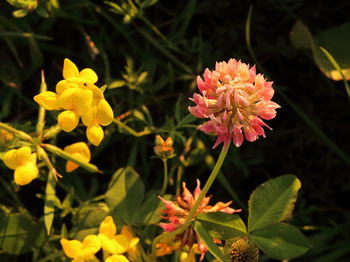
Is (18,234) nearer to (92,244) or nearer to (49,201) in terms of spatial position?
(49,201)

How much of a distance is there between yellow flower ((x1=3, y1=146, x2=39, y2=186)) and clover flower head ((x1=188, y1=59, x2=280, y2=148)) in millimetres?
659

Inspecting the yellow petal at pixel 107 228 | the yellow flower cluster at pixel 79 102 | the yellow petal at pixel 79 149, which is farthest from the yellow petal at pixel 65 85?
the yellow petal at pixel 107 228

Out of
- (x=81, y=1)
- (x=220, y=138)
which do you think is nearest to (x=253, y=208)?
(x=220, y=138)

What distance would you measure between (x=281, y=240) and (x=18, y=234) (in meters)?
1.13

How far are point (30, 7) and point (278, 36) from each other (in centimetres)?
134

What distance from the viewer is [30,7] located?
2305 mm

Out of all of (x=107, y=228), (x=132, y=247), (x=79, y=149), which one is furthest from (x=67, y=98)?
(x=132, y=247)

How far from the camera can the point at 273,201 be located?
2033 millimetres

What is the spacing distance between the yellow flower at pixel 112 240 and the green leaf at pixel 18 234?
0.51 meters

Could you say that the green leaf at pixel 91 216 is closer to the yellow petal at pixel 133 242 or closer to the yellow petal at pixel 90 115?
the yellow petal at pixel 133 242

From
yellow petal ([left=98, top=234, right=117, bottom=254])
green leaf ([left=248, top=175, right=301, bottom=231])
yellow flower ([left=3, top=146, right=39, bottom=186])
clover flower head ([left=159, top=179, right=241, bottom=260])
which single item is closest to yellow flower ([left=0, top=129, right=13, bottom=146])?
yellow flower ([left=3, top=146, right=39, bottom=186])

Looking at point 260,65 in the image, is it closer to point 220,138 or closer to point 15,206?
point 220,138

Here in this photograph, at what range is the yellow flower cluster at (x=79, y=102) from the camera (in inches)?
70.4

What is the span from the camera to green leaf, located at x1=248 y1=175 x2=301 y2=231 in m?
2.00
